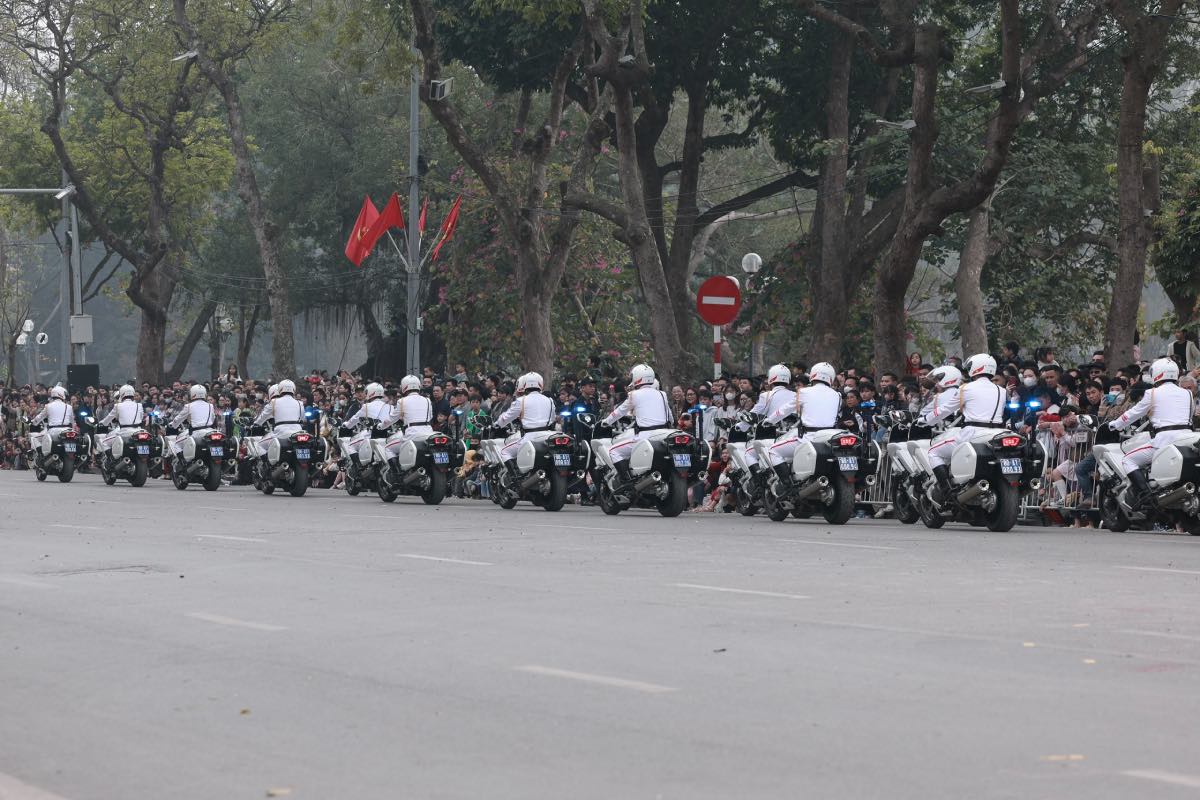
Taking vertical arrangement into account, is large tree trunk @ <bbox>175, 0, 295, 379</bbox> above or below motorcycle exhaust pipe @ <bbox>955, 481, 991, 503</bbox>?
above

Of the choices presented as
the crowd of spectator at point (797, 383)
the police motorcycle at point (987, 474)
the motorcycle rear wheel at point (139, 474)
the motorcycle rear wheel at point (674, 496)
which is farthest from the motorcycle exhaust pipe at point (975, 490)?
the motorcycle rear wheel at point (139, 474)

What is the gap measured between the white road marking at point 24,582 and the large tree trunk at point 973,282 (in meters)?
22.7

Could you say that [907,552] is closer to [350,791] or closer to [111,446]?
[350,791]

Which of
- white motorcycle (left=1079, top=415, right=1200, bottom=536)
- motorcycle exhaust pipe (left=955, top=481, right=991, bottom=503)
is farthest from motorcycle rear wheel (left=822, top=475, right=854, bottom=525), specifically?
white motorcycle (left=1079, top=415, right=1200, bottom=536)

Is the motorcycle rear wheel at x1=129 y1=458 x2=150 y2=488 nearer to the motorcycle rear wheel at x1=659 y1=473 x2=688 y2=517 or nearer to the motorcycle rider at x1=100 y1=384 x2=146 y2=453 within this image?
the motorcycle rider at x1=100 y1=384 x2=146 y2=453

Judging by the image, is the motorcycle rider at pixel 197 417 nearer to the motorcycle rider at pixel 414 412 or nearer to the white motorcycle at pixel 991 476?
the motorcycle rider at pixel 414 412

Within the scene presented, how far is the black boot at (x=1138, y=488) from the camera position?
1905 centimetres

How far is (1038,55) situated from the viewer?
26344mm

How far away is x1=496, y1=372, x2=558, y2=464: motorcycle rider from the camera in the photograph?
24625mm

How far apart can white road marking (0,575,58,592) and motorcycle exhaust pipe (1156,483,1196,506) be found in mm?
10916

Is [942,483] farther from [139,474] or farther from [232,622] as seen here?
[139,474]

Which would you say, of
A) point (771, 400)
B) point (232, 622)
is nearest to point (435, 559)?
point (232, 622)

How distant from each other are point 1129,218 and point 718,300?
5.81 metres

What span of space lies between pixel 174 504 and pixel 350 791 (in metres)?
20.4
